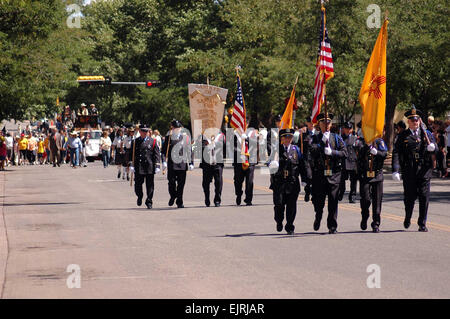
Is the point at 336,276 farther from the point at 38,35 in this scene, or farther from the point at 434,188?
the point at 38,35

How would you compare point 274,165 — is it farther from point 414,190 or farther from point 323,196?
point 414,190

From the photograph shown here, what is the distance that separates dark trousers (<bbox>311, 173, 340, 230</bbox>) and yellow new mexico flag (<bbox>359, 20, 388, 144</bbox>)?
107 centimetres

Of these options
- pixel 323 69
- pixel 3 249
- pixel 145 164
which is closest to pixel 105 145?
pixel 145 164

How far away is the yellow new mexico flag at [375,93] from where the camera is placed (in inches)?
572

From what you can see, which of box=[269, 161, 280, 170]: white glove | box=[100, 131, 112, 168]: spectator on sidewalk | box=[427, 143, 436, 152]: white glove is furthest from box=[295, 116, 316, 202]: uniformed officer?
box=[100, 131, 112, 168]: spectator on sidewalk

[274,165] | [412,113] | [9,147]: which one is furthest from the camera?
[9,147]

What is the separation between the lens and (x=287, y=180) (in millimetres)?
13930

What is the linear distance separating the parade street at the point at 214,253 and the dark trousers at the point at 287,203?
22 cm

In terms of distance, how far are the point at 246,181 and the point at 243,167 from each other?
0.32 m

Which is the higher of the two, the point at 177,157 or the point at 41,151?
the point at 177,157

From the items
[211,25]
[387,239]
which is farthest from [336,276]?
[211,25]

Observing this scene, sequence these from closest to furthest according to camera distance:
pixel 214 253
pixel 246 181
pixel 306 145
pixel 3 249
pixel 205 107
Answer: pixel 214 253, pixel 3 249, pixel 306 145, pixel 246 181, pixel 205 107

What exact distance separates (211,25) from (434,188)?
33420 millimetres

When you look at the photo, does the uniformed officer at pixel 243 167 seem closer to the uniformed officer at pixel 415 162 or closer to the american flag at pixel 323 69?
the american flag at pixel 323 69
